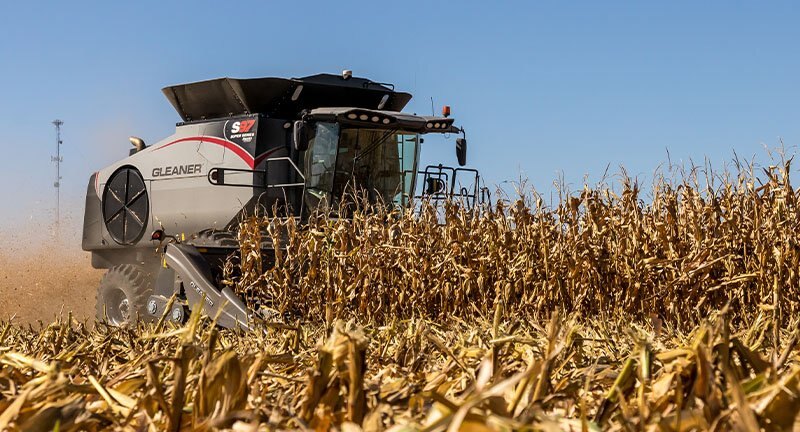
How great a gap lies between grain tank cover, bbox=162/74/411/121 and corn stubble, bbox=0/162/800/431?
1907mm

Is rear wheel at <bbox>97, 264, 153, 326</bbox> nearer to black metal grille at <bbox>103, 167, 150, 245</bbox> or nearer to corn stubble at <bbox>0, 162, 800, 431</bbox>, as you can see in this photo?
black metal grille at <bbox>103, 167, 150, 245</bbox>

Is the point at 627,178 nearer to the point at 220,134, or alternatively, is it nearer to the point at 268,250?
the point at 268,250

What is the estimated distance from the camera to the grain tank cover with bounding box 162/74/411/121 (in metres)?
11.3

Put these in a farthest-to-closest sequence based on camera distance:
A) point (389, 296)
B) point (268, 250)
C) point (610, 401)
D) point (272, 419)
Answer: point (268, 250)
point (389, 296)
point (610, 401)
point (272, 419)

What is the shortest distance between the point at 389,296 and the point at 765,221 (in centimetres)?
336

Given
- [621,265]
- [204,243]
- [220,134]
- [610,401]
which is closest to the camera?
[610,401]

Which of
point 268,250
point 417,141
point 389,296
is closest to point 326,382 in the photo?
point 389,296

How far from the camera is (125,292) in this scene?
1112cm

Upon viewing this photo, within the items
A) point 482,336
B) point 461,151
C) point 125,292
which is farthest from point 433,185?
point 482,336

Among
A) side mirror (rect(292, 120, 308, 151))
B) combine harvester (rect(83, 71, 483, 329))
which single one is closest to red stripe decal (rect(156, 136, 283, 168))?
combine harvester (rect(83, 71, 483, 329))

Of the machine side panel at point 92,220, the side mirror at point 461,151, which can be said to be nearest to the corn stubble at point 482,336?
the side mirror at point 461,151

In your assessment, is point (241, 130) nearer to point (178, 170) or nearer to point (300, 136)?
point (178, 170)

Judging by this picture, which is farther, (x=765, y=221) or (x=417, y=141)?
(x=417, y=141)

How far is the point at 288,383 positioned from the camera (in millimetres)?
1486
